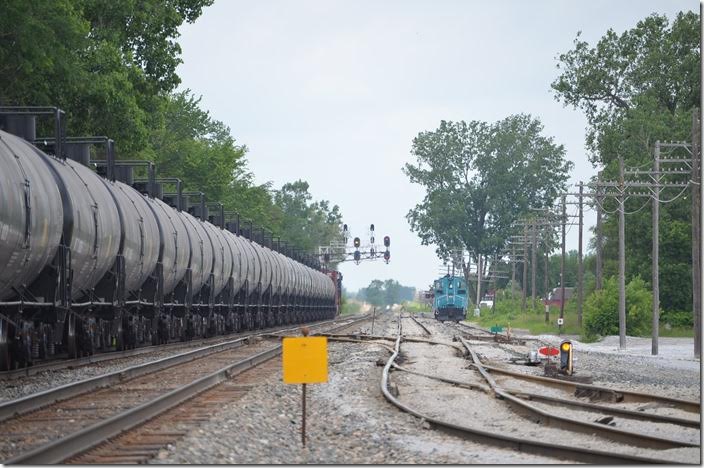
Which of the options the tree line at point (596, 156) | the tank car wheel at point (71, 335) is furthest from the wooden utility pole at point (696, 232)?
the tank car wheel at point (71, 335)

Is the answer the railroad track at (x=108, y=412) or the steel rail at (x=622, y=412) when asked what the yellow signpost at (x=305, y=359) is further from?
the steel rail at (x=622, y=412)

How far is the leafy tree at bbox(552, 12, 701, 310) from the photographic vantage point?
57.6 meters

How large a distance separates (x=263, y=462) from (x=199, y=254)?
76.3ft

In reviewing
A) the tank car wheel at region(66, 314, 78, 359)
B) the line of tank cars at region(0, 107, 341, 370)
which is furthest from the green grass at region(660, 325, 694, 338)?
the tank car wheel at region(66, 314, 78, 359)

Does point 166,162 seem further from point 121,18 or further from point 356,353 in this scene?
point 356,353

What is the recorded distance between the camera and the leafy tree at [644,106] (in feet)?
189

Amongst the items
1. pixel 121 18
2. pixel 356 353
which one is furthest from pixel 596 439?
pixel 121 18

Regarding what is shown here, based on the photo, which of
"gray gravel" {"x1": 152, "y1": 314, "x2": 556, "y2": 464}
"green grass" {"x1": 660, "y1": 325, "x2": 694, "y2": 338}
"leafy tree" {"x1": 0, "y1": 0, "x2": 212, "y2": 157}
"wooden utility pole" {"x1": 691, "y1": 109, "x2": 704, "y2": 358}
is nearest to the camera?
"gray gravel" {"x1": 152, "y1": 314, "x2": 556, "y2": 464}

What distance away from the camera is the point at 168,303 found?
30047mm

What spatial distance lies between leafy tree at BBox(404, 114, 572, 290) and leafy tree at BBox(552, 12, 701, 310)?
32.5 m

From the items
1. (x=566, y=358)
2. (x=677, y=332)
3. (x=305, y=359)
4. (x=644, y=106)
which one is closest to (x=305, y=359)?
(x=305, y=359)

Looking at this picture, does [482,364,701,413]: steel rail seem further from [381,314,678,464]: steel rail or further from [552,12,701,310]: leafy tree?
[552,12,701,310]: leafy tree

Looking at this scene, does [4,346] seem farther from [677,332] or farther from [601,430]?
[677,332]

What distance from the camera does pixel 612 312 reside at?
1882 inches
